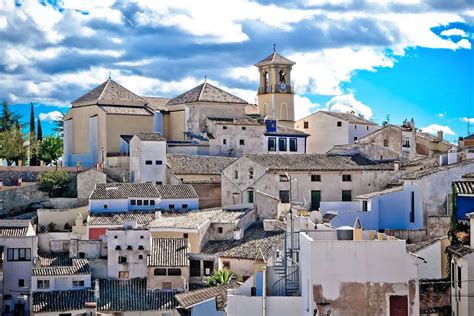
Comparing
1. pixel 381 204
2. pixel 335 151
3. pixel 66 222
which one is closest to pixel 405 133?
pixel 335 151

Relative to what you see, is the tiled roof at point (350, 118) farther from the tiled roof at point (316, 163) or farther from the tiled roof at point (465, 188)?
the tiled roof at point (465, 188)

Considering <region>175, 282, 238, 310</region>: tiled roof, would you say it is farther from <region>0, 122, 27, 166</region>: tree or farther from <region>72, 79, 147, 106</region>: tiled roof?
<region>0, 122, 27, 166</region>: tree

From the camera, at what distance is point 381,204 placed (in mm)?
44812

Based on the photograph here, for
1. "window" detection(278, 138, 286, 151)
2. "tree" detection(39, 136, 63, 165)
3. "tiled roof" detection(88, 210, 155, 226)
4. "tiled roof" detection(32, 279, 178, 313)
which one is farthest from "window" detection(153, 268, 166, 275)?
"tree" detection(39, 136, 63, 165)

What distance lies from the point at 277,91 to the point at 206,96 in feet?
29.7

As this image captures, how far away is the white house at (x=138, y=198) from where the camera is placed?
51.0 metres

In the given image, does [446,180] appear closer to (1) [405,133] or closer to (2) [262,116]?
(1) [405,133]

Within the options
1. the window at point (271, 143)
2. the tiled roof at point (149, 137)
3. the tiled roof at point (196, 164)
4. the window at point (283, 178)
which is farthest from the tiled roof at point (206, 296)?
the window at point (271, 143)

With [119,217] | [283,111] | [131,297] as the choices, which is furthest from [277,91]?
[131,297]

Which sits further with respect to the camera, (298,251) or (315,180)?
(315,180)

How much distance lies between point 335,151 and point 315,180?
16.3ft

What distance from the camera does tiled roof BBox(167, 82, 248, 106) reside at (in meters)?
65.2

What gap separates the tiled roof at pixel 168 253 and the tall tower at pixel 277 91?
28201 millimetres

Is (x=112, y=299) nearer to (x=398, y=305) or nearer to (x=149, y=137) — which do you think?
(x=149, y=137)
